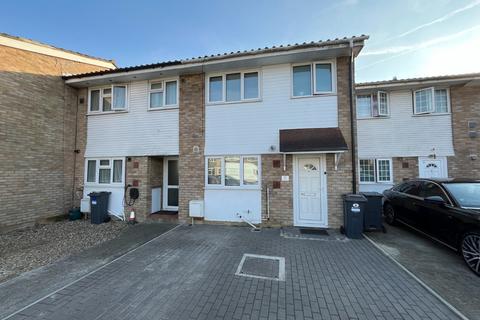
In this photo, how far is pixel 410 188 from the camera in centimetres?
684

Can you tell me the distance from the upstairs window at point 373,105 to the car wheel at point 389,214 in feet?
17.0

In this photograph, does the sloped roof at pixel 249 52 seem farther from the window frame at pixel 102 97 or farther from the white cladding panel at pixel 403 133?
the white cladding panel at pixel 403 133

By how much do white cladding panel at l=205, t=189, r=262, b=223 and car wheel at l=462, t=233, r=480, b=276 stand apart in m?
4.88

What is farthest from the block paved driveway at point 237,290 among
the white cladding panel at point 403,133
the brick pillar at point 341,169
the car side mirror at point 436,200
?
the white cladding panel at point 403,133

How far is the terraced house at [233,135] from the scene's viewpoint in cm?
700

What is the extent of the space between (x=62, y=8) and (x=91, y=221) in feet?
26.1

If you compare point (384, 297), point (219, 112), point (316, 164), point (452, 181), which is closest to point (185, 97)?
point (219, 112)

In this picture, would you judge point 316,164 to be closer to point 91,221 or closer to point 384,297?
point 384,297

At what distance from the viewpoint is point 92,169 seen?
360 inches

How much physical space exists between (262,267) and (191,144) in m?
5.05

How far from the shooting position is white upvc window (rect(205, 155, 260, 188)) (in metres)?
7.54

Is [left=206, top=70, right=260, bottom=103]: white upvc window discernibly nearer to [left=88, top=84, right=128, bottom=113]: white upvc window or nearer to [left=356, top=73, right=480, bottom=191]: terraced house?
[left=88, top=84, right=128, bottom=113]: white upvc window

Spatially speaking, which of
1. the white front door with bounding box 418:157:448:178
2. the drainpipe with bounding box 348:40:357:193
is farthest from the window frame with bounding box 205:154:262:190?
the white front door with bounding box 418:157:448:178

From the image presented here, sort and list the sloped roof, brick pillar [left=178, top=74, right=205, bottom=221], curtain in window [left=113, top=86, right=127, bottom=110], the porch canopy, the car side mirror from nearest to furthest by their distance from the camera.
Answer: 1. the car side mirror
2. the porch canopy
3. the sloped roof
4. brick pillar [left=178, top=74, right=205, bottom=221]
5. curtain in window [left=113, top=86, right=127, bottom=110]
